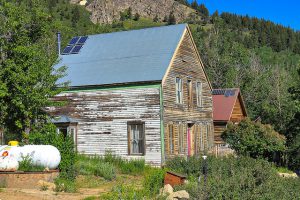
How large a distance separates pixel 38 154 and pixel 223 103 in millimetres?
20410

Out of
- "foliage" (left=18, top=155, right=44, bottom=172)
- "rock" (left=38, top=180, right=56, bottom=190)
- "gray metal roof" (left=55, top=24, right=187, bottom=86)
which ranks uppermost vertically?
"gray metal roof" (left=55, top=24, right=187, bottom=86)

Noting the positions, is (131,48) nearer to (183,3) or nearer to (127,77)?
(127,77)

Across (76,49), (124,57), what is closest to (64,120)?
(124,57)

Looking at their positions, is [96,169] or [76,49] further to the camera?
[76,49]

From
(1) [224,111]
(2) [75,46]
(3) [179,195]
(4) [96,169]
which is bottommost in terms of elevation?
(3) [179,195]

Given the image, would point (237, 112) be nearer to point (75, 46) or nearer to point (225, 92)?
point (225, 92)

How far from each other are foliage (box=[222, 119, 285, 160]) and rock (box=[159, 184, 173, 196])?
12.6m

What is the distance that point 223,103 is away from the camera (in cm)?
3672

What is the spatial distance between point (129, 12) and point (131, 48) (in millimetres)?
128426

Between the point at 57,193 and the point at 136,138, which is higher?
the point at 136,138

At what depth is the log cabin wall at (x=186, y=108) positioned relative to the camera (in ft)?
89.6

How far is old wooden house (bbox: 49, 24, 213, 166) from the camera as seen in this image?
2670 cm

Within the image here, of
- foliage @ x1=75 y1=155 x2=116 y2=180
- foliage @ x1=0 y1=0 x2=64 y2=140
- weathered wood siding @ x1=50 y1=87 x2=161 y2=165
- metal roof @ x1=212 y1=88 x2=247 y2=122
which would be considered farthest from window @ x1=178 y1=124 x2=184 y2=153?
foliage @ x1=0 y1=0 x2=64 y2=140

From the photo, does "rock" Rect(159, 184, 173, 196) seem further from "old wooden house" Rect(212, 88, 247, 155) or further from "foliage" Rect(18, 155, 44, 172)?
"old wooden house" Rect(212, 88, 247, 155)
